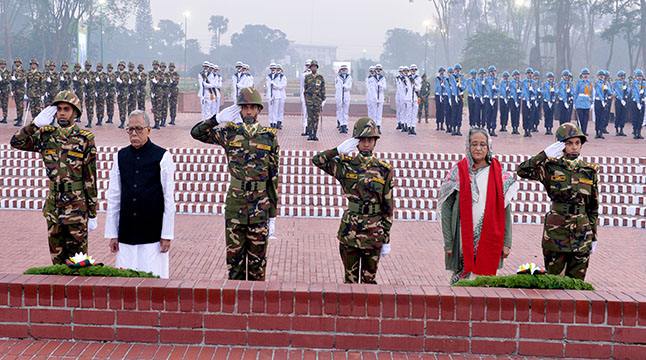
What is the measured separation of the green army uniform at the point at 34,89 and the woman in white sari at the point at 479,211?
52.1 feet

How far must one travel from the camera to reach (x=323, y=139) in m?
16.2

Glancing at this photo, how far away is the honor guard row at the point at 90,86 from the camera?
17922 mm

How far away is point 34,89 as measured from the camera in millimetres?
17766

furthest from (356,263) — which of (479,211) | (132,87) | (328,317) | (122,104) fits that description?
(132,87)

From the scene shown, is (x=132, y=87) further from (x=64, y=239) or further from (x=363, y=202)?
(x=363, y=202)

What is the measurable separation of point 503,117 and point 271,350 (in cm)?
1709

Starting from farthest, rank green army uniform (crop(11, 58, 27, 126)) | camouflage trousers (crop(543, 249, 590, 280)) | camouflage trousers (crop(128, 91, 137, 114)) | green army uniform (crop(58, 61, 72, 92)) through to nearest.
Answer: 1. camouflage trousers (crop(128, 91, 137, 114))
2. green army uniform (crop(58, 61, 72, 92))
3. green army uniform (crop(11, 58, 27, 126))
4. camouflage trousers (crop(543, 249, 590, 280))

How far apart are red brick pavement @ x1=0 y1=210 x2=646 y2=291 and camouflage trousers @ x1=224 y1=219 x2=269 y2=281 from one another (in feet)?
4.13

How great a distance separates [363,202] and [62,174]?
2678 mm

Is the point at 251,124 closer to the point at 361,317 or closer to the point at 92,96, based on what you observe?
the point at 361,317

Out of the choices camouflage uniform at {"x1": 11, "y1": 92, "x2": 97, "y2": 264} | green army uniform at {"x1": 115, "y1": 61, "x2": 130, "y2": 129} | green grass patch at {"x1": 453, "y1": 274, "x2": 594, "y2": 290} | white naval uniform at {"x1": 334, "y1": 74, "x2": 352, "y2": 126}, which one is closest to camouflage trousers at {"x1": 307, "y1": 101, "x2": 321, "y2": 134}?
white naval uniform at {"x1": 334, "y1": 74, "x2": 352, "y2": 126}

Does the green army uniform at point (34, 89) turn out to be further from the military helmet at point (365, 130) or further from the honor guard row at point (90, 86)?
the military helmet at point (365, 130)

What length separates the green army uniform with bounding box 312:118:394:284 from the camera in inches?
194

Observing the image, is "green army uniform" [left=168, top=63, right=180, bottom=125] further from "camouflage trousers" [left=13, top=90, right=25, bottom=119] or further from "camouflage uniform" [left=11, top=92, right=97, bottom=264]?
"camouflage uniform" [left=11, top=92, right=97, bottom=264]
